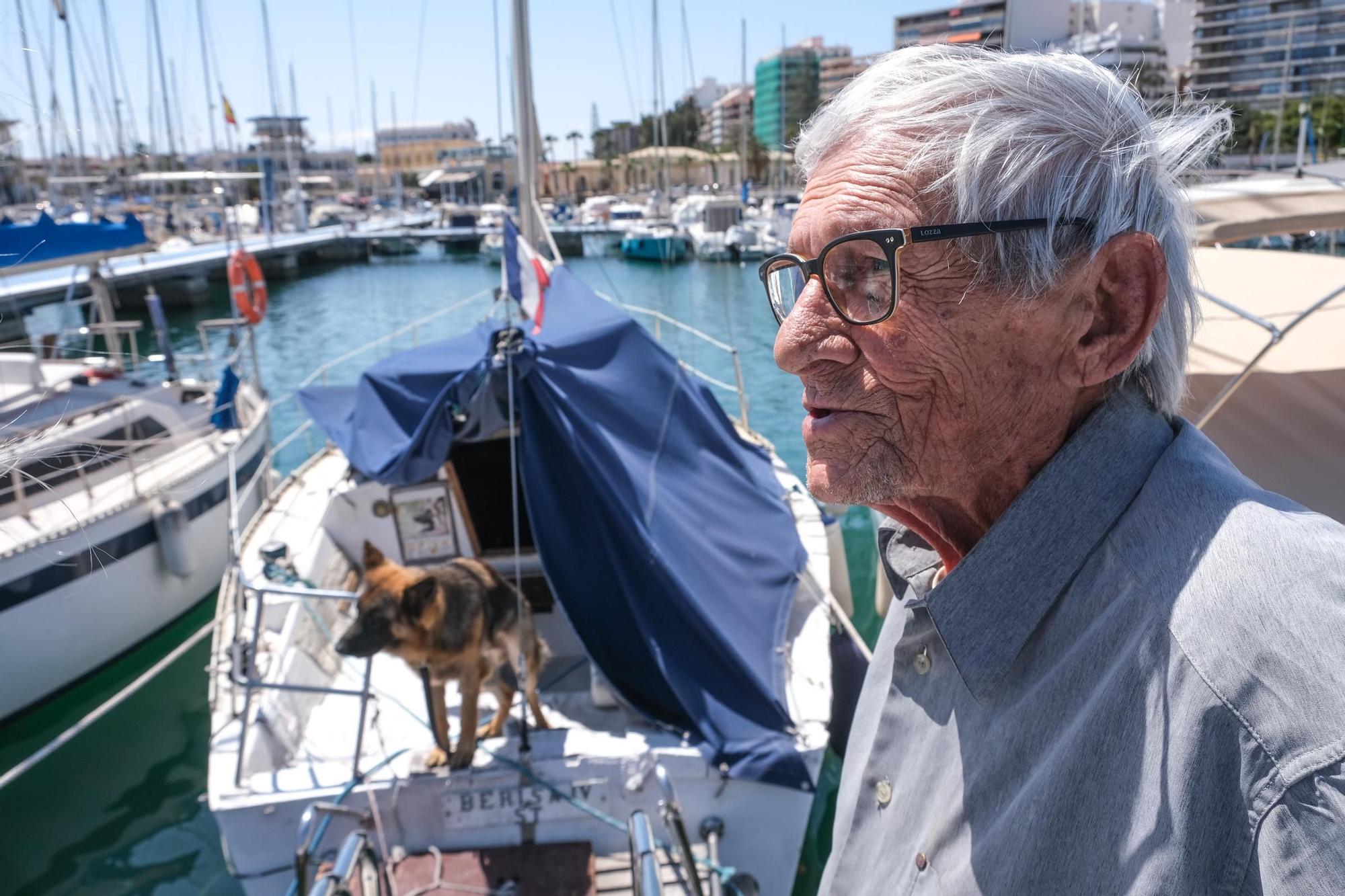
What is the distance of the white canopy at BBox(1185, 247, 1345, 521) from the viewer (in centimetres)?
328

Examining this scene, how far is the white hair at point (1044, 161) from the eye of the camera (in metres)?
0.97

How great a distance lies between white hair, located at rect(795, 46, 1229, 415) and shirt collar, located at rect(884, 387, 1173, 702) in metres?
0.12

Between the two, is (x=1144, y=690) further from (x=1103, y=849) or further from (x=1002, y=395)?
(x=1002, y=395)

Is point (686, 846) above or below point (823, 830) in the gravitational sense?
above

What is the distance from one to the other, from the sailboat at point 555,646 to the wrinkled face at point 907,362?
2.12 metres

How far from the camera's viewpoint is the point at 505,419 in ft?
16.9

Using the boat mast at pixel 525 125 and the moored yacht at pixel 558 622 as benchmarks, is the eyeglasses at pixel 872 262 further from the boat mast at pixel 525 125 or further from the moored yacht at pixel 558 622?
the boat mast at pixel 525 125

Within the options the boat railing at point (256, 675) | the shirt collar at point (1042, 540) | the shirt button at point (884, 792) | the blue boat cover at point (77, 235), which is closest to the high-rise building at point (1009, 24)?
the shirt collar at point (1042, 540)

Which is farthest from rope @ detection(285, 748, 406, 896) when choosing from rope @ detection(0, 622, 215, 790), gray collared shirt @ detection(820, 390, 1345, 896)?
gray collared shirt @ detection(820, 390, 1345, 896)

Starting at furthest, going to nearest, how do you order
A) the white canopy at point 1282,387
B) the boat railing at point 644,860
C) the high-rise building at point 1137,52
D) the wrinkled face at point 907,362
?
the white canopy at point 1282,387 < the boat railing at point 644,860 < the high-rise building at point 1137,52 < the wrinkled face at point 907,362

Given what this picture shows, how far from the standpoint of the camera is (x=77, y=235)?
8641mm

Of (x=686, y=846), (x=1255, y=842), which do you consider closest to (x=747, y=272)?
(x=686, y=846)

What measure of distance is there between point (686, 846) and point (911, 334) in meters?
2.66

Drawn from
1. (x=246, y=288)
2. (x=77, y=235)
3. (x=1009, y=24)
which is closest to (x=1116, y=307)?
(x=1009, y=24)
